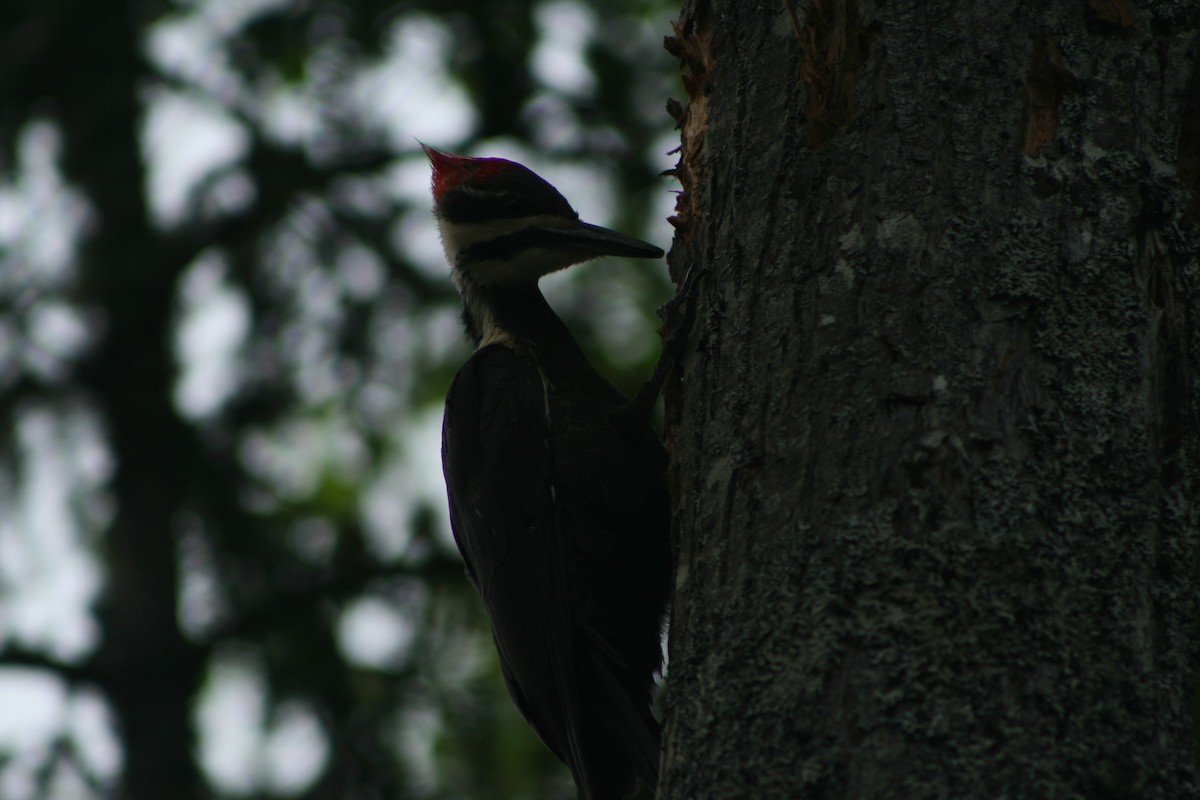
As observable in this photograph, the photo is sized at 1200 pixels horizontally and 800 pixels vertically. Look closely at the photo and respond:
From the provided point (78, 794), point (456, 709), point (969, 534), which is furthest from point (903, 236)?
point (78, 794)

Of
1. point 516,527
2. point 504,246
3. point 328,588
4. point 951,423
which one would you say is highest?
point 504,246

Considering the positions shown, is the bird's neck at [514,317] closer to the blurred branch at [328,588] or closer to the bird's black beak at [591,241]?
the bird's black beak at [591,241]

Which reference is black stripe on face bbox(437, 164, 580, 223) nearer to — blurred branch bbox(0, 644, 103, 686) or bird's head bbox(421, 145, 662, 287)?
bird's head bbox(421, 145, 662, 287)

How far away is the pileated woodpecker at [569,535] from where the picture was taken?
2963mm

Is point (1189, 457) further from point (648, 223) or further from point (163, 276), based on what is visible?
point (163, 276)

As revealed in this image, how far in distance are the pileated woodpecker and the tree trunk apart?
0.93m

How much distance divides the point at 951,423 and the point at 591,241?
193cm

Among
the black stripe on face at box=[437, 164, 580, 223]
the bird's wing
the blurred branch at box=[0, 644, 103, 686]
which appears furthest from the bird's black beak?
the blurred branch at box=[0, 644, 103, 686]

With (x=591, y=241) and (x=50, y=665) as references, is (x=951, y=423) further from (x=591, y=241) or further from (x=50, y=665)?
(x=50, y=665)

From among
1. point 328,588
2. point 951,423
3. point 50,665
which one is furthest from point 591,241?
point 50,665

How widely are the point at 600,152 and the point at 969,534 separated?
4.09m

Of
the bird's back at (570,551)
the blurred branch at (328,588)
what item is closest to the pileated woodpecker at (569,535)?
the bird's back at (570,551)

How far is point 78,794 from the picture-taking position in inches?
204

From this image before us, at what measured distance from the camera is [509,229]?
383 cm
